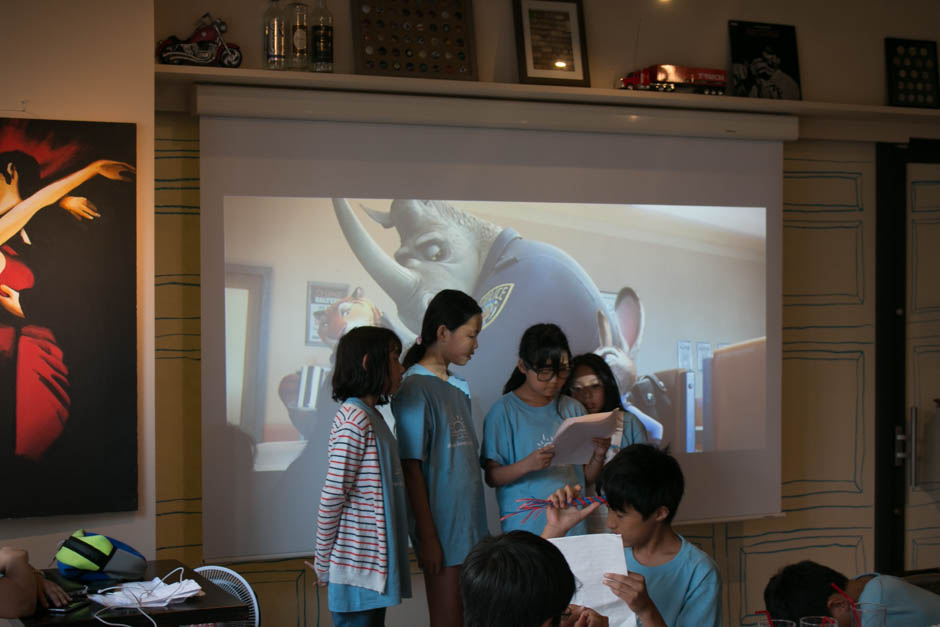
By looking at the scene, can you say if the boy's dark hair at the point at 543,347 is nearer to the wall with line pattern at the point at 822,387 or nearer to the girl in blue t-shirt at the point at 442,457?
the girl in blue t-shirt at the point at 442,457

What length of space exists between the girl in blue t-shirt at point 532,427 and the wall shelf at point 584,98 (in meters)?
0.93

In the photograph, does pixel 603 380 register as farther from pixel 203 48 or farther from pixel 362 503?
pixel 203 48

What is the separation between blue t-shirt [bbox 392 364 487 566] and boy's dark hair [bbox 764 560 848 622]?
999 mm

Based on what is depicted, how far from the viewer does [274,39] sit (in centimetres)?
329

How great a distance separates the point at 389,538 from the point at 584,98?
1793 mm

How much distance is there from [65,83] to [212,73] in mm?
499

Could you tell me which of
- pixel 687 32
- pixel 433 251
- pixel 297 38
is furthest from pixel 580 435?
pixel 687 32

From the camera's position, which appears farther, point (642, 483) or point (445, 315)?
point (445, 315)

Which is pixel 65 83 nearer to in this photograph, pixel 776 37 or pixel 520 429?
pixel 520 429

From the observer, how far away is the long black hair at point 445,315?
9.80 feet

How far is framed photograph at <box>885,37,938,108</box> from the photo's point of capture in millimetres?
4160

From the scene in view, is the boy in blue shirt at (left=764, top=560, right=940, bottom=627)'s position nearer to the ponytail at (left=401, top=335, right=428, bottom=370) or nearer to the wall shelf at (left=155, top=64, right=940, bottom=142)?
the ponytail at (left=401, top=335, right=428, bottom=370)

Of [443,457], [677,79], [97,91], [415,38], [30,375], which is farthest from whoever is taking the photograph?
[677,79]

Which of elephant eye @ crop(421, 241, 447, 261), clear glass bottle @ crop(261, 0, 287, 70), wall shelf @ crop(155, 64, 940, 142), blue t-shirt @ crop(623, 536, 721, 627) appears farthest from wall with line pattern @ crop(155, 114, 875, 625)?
clear glass bottle @ crop(261, 0, 287, 70)
